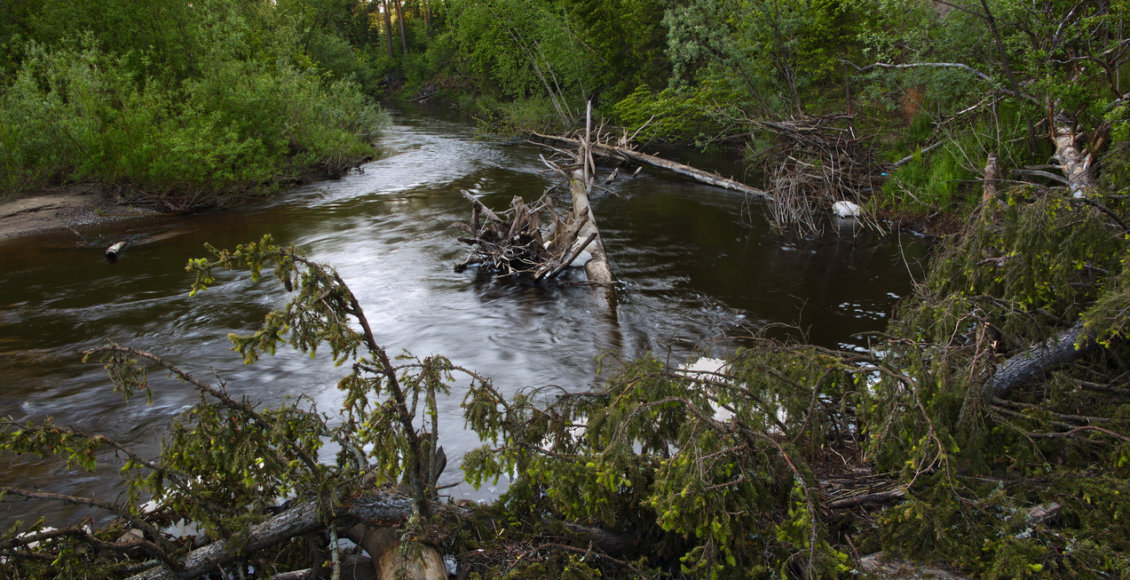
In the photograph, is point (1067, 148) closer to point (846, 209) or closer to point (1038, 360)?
point (846, 209)

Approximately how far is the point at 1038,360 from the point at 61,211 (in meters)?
17.7

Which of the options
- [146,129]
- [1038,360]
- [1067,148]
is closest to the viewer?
[1038,360]

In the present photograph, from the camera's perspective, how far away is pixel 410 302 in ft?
32.9

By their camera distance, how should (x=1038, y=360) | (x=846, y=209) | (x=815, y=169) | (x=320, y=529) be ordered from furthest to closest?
1. (x=846, y=209)
2. (x=815, y=169)
3. (x=1038, y=360)
4. (x=320, y=529)

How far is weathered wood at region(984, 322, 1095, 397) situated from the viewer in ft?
14.2

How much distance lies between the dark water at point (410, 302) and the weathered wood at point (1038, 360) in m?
1.89

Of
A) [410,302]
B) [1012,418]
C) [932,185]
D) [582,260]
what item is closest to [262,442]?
[1012,418]

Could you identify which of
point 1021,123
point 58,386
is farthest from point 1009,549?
point 1021,123

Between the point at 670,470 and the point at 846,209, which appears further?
the point at 846,209

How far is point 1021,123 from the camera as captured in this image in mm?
10195

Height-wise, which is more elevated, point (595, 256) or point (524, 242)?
point (524, 242)

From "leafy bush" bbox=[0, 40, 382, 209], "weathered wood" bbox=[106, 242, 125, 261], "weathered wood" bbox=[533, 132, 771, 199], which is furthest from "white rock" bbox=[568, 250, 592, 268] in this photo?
"leafy bush" bbox=[0, 40, 382, 209]

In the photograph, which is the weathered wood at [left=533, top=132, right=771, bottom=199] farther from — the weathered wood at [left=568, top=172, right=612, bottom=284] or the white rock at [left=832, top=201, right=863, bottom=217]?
the weathered wood at [left=568, top=172, right=612, bottom=284]

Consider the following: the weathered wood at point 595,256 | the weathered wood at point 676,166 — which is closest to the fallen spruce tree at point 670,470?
the weathered wood at point 595,256
